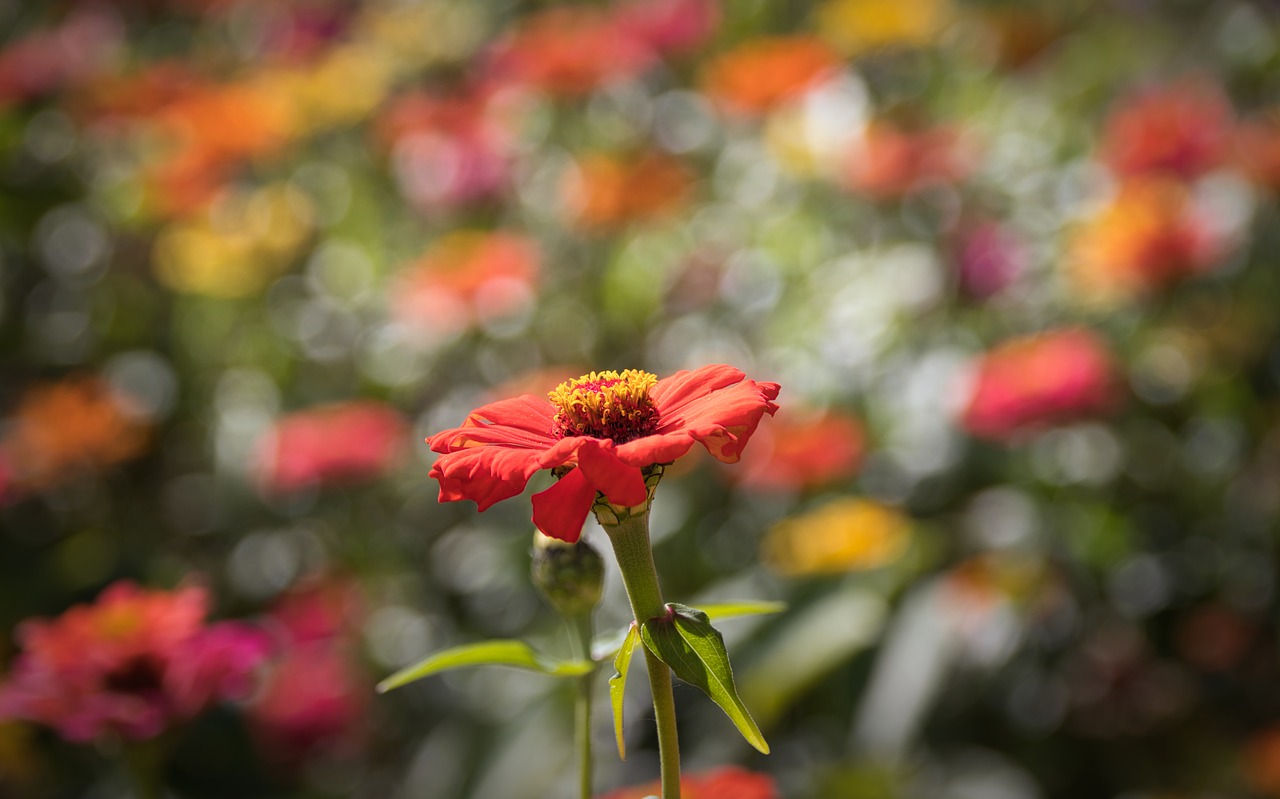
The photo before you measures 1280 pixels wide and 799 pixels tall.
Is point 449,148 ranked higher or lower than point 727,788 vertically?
higher

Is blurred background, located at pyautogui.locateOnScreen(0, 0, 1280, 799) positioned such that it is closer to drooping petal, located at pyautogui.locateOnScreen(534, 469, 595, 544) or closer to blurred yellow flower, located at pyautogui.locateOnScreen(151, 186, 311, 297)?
blurred yellow flower, located at pyautogui.locateOnScreen(151, 186, 311, 297)

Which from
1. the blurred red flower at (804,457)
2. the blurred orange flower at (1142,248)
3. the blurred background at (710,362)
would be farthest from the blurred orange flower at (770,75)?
the blurred red flower at (804,457)

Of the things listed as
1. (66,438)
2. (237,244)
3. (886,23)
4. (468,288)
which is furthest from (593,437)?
(886,23)

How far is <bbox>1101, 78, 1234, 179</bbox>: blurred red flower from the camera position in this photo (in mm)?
1233

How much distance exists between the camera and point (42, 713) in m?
0.49

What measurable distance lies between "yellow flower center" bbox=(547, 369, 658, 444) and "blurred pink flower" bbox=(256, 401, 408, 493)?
74cm

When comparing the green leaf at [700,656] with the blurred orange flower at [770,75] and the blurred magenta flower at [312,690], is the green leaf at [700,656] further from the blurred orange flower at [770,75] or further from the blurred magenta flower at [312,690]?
the blurred orange flower at [770,75]

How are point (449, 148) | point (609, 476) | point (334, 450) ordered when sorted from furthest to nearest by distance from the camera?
point (449, 148)
point (334, 450)
point (609, 476)

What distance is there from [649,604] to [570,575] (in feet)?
0.30

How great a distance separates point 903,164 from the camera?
4.00ft

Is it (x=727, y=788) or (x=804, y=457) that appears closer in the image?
(x=727, y=788)

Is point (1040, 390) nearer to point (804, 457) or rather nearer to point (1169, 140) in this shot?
point (804, 457)

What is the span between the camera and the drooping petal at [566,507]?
0.31 meters

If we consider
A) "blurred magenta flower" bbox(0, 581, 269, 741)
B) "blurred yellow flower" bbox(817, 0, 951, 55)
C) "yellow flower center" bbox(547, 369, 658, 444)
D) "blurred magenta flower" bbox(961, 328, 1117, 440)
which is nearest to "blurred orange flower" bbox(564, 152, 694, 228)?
"blurred yellow flower" bbox(817, 0, 951, 55)
